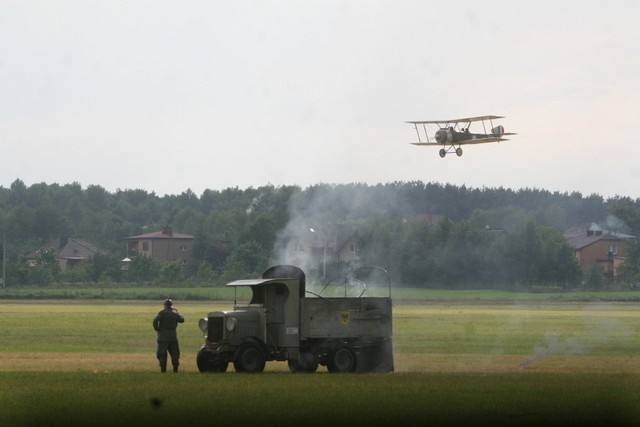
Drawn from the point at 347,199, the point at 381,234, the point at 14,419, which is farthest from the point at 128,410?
the point at 381,234

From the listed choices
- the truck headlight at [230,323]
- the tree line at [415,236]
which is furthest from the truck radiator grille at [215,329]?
the tree line at [415,236]

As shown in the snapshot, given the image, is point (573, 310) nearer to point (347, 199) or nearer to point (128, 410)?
point (347, 199)

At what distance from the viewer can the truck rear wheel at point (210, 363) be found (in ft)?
105

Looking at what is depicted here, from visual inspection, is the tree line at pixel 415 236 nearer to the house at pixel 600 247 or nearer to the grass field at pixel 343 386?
the house at pixel 600 247

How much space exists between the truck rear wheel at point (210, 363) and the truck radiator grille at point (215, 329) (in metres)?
0.36

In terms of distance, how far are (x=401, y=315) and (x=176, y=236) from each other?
9557 cm

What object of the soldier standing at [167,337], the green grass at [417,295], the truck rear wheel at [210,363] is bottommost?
the truck rear wheel at [210,363]

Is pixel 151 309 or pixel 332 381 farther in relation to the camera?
pixel 151 309

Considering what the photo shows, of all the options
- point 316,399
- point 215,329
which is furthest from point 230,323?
point 316,399

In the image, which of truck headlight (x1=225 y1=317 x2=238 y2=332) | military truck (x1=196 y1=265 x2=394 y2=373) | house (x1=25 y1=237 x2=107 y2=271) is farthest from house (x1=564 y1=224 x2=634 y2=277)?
house (x1=25 y1=237 x2=107 y2=271)

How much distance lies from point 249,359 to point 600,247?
81.5 meters

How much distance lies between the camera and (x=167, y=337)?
32.1 metres

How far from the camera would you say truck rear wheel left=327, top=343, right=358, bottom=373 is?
1266 inches

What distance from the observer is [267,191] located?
70125 millimetres
